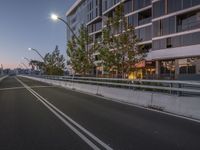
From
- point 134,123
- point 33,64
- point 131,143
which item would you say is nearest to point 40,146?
point 131,143

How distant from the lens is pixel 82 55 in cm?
4488

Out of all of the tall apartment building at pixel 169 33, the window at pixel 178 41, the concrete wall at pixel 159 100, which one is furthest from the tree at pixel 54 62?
the concrete wall at pixel 159 100

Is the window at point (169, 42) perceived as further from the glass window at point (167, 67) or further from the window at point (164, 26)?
the glass window at point (167, 67)

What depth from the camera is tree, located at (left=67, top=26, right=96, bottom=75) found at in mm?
44281

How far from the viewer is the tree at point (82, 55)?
44.3 meters

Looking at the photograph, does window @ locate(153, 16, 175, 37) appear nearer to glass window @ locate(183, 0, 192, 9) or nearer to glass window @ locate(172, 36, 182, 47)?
glass window @ locate(172, 36, 182, 47)

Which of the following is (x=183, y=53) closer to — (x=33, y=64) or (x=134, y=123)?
(x=134, y=123)

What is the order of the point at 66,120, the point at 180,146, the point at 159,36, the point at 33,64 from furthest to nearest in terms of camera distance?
the point at 33,64 → the point at 159,36 → the point at 66,120 → the point at 180,146

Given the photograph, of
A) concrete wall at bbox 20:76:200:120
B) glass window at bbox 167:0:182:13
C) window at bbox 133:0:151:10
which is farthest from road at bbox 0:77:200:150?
window at bbox 133:0:151:10

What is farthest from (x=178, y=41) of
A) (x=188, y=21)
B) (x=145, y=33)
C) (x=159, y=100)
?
(x=159, y=100)

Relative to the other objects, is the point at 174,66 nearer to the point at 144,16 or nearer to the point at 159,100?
the point at 144,16

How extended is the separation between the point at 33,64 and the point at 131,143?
6957 inches

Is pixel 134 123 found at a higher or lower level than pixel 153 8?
lower

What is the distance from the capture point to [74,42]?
49312mm
